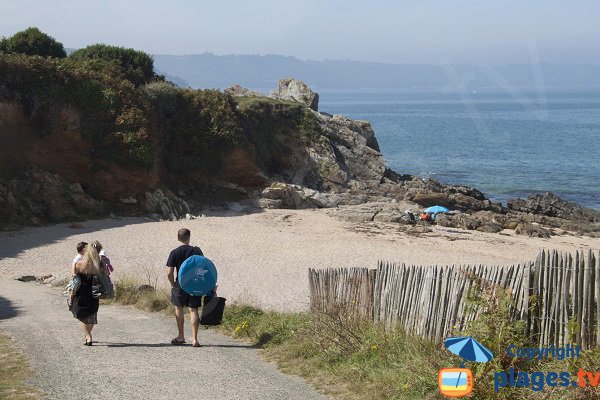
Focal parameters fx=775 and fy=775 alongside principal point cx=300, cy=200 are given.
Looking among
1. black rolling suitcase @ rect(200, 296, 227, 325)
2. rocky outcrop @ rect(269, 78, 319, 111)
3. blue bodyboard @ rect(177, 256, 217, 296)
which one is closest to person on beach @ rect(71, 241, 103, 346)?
blue bodyboard @ rect(177, 256, 217, 296)

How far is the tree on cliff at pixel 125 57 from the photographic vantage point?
40.2 meters

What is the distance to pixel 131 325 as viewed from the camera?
12.3m

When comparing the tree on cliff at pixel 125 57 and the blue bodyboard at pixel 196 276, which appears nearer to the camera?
the blue bodyboard at pixel 196 276

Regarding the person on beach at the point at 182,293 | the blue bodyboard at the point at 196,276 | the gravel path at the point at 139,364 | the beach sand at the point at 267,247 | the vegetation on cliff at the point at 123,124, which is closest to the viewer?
the gravel path at the point at 139,364

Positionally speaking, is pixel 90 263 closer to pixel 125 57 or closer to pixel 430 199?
pixel 430 199

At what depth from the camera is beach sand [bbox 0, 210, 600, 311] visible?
69.2ft

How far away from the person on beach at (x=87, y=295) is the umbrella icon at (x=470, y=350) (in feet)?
17.3

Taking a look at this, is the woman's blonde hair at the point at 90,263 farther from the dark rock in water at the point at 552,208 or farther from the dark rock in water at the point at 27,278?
the dark rock in water at the point at 552,208

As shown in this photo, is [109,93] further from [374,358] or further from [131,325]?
[374,358]

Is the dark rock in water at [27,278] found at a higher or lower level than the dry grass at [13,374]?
lower

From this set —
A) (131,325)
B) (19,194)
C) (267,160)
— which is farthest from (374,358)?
(267,160)

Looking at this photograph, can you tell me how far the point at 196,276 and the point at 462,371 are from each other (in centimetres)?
439

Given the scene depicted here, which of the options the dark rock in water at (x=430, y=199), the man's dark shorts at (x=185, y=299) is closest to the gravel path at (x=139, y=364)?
the man's dark shorts at (x=185, y=299)

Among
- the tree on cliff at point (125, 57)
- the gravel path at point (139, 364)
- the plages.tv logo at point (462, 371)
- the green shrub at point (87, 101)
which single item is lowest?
the gravel path at point (139, 364)
